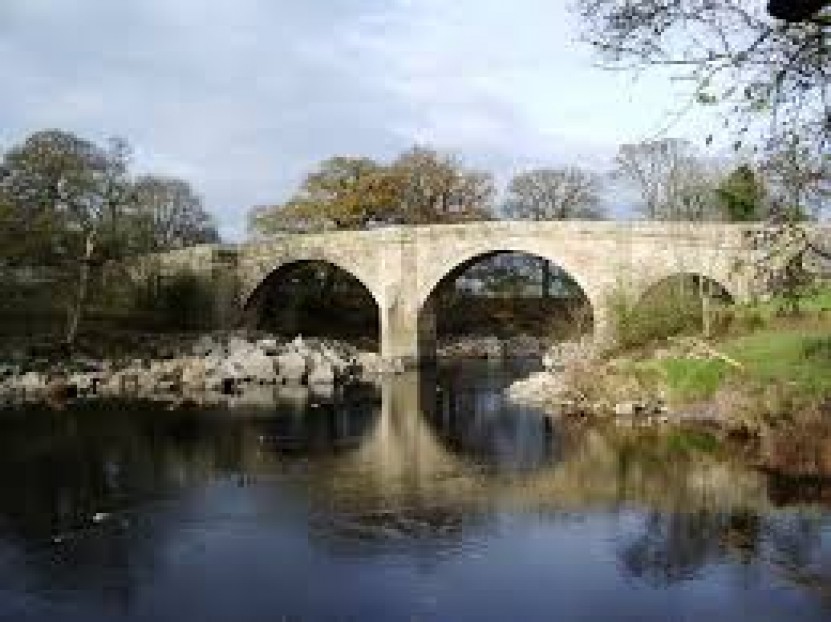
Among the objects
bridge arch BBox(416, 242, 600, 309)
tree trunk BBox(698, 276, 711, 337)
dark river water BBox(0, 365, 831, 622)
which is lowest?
dark river water BBox(0, 365, 831, 622)

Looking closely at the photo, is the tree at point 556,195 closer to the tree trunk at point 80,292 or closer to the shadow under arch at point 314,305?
the shadow under arch at point 314,305

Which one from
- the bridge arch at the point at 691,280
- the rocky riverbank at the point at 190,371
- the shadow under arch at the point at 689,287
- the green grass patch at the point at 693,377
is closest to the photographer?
the green grass patch at the point at 693,377

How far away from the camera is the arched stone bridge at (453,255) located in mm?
34562

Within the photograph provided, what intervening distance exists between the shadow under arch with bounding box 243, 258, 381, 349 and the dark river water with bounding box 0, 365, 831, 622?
24.6 m

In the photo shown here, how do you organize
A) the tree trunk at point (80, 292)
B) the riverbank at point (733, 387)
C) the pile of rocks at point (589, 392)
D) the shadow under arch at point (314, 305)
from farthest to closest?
the shadow under arch at point (314, 305)
the tree trunk at point (80, 292)
the pile of rocks at point (589, 392)
the riverbank at point (733, 387)

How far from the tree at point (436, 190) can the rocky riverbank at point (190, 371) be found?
16246 millimetres

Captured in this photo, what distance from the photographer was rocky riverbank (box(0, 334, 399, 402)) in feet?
108

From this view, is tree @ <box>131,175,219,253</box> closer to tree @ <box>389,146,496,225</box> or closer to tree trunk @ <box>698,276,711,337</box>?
tree @ <box>389,146,496,225</box>

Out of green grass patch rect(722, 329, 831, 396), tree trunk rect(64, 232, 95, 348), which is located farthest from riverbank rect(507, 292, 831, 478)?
tree trunk rect(64, 232, 95, 348)

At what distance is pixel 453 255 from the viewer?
42.4m

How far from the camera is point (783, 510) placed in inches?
617

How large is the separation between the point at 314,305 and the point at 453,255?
12237 millimetres

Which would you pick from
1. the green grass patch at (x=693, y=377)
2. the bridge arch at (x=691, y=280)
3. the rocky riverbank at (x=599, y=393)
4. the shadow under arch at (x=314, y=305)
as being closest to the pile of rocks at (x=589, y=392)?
the rocky riverbank at (x=599, y=393)

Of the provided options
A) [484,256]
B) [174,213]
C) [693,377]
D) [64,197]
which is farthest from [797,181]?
[174,213]
